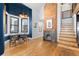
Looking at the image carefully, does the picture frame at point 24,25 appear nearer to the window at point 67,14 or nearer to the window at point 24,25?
the window at point 24,25

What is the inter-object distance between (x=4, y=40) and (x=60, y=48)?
1184 mm

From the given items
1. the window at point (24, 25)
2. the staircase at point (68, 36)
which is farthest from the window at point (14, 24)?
the staircase at point (68, 36)

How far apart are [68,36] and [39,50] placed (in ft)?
2.23

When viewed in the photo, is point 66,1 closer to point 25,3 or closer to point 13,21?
point 25,3

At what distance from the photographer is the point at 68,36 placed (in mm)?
2660

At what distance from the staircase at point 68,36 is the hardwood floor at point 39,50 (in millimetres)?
94

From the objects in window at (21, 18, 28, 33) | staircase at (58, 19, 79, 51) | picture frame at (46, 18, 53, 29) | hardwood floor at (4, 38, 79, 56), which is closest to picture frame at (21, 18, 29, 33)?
window at (21, 18, 28, 33)

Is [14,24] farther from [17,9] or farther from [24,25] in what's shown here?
[17,9]

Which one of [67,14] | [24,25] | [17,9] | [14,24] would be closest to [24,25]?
[24,25]

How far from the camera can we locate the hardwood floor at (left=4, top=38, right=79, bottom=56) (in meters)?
2.64

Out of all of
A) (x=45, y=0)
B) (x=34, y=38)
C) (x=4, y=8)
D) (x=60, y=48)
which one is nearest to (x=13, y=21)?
(x=4, y=8)

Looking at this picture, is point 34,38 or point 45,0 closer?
point 45,0

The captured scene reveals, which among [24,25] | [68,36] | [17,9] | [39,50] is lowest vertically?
[39,50]

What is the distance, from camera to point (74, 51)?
2.64 meters
